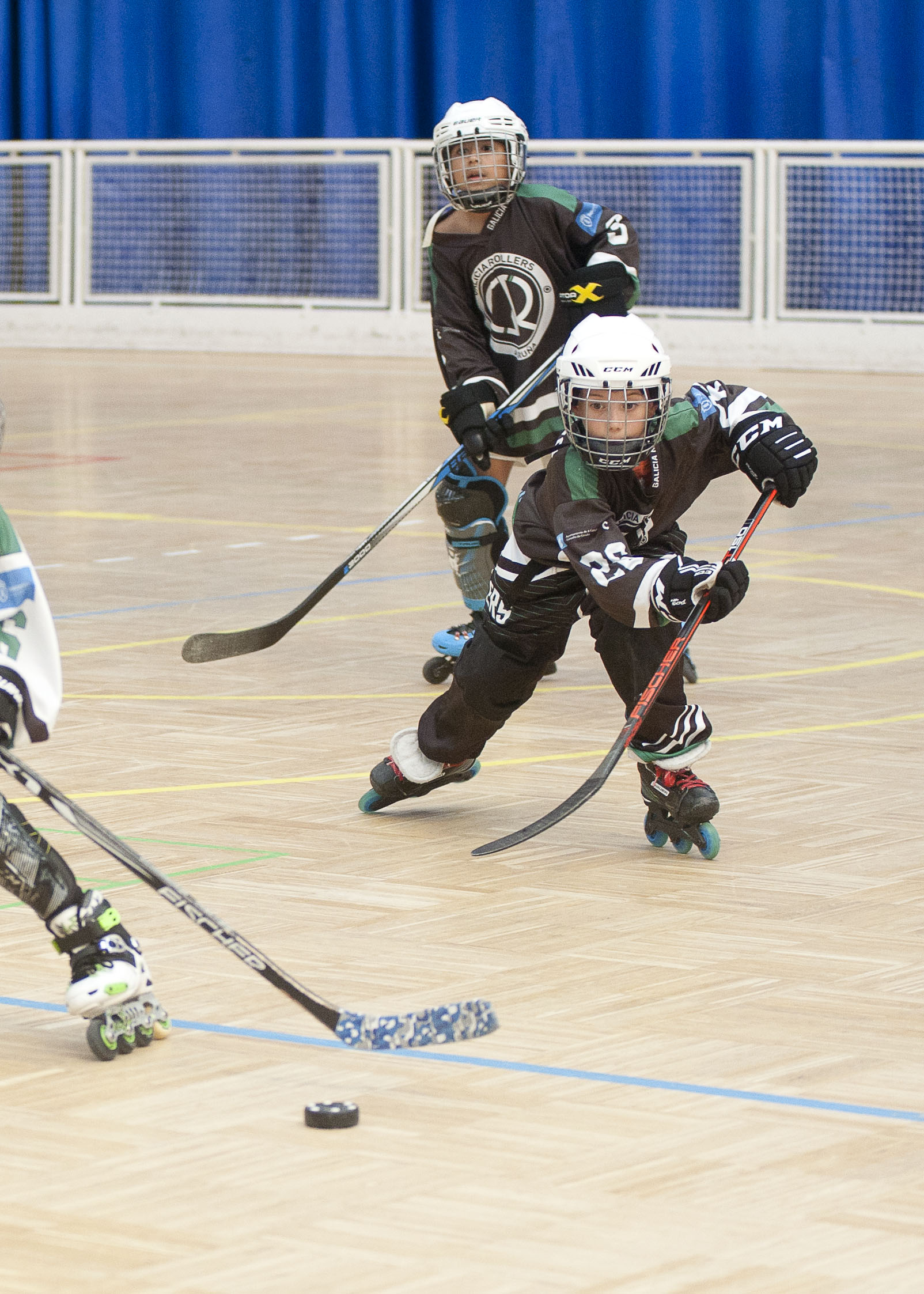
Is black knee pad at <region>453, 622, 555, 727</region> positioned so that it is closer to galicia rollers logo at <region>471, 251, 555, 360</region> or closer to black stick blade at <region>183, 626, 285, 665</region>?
black stick blade at <region>183, 626, 285, 665</region>

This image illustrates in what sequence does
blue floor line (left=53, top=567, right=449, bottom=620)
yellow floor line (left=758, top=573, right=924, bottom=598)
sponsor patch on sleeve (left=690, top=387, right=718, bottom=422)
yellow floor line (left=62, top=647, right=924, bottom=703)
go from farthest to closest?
1. yellow floor line (left=758, top=573, right=924, bottom=598)
2. blue floor line (left=53, top=567, right=449, bottom=620)
3. yellow floor line (left=62, top=647, right=924, bottom=703)
4. sponsor patch on sleeve (left=690, top=387, right=718, bottom=422)

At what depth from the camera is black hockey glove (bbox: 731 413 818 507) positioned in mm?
5395

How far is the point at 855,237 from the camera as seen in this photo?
18.5m

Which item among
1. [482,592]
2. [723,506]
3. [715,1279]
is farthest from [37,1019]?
[723,506]

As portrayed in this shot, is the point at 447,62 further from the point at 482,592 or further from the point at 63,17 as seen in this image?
the point at 482,592

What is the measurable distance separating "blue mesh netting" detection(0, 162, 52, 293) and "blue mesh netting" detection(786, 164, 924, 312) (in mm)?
6785

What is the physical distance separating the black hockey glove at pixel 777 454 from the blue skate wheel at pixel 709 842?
740 mm

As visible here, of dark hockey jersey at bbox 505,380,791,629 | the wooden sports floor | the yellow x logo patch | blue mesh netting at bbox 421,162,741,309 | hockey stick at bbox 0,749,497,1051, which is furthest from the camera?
blue mesh netting at bbox 421,162,741,309

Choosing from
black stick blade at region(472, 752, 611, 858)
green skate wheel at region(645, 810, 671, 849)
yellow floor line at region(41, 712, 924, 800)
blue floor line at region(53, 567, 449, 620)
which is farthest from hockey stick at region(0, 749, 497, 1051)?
blue floor line at region(53, 567, 449, 620)

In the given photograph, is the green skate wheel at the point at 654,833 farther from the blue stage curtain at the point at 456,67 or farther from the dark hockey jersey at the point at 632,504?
the blue stage curtain at the point at 456,67

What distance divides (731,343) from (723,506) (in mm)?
7526

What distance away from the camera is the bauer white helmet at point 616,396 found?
5.20 metres

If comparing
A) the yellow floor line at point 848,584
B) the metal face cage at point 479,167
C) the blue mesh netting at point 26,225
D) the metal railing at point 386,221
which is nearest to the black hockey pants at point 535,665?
the metal face cage at point 479,167

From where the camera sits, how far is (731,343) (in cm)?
1883
